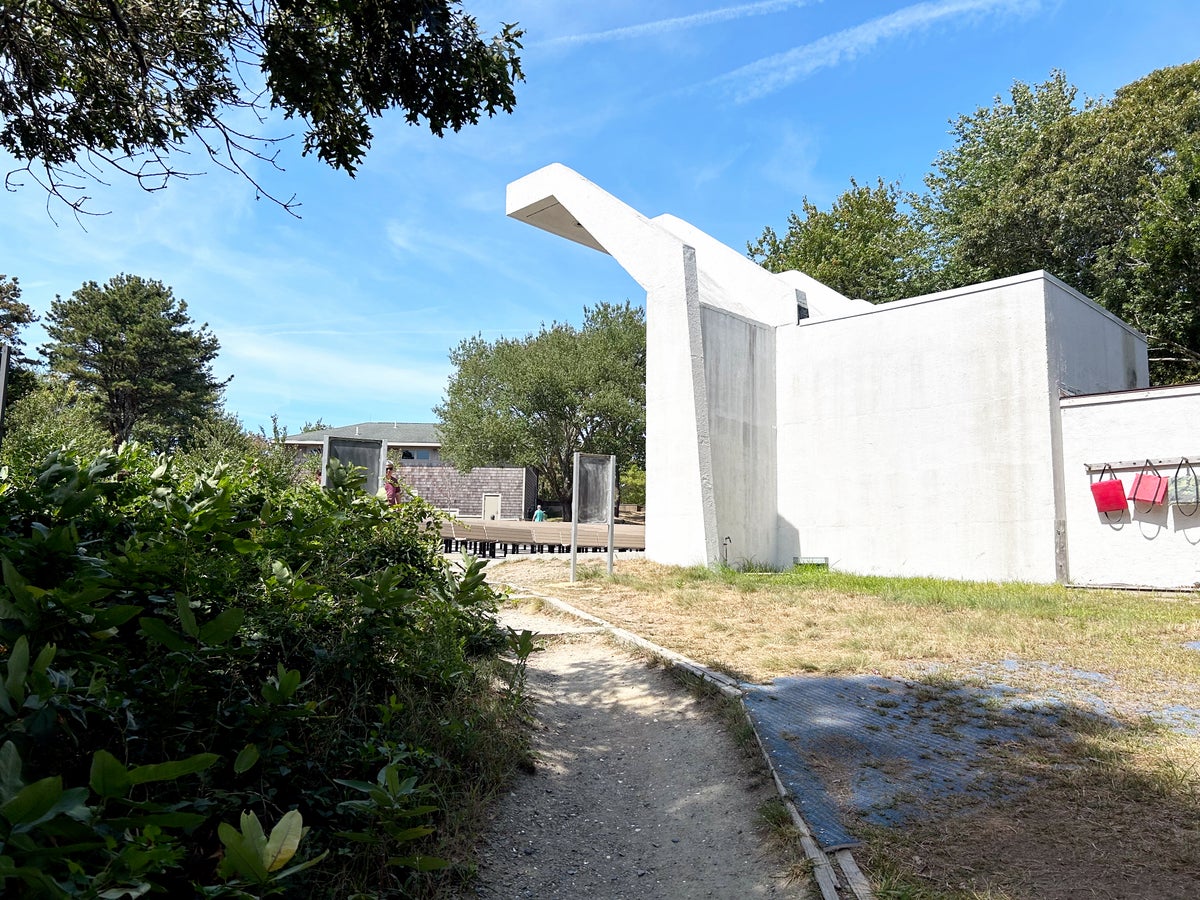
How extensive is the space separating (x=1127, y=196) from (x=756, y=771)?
20.4 meters

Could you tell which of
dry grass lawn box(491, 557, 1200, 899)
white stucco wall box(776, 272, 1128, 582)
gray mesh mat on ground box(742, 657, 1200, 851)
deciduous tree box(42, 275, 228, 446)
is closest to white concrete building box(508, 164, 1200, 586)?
white stucco wall box(776, 272, 1128, 582)

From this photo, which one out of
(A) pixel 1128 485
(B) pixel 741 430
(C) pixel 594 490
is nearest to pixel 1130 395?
(A) pixel 1128 485

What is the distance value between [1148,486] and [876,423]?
3704 millimetres

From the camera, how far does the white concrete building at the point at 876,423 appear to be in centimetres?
1111

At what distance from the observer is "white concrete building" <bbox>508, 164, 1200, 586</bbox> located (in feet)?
36.4

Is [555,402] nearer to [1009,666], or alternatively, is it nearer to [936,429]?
[936,429]

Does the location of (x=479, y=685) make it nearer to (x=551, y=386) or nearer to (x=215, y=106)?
(x=215, y=106)

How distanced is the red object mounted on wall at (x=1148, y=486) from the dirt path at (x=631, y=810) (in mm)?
8382

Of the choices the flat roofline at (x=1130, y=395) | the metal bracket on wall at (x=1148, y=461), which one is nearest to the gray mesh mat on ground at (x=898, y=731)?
the metal bracket on wall at (x=1148, y=461)

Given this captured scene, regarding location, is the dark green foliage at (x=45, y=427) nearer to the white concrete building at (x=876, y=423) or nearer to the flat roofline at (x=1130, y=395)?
the white concrete building at (x=876, y=423)

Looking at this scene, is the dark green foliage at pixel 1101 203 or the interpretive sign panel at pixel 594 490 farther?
the dark green foliage at pixel 1101 203

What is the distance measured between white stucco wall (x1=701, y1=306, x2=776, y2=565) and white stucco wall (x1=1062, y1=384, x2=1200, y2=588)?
14.5ft

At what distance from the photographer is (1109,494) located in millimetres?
10609

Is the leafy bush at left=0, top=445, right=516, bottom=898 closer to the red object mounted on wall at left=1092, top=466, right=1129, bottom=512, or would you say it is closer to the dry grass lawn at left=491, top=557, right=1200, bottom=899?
the dry grass lawn at left=491, top=557, right=1200, bottom=899
